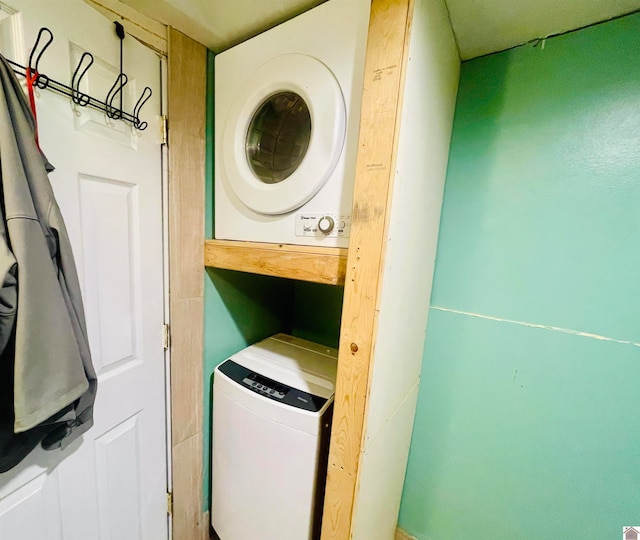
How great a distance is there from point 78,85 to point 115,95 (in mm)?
91

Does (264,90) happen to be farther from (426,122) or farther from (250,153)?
(426,122)

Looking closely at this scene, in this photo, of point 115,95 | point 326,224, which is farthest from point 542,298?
point 115,95

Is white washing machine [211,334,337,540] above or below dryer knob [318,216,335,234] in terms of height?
below

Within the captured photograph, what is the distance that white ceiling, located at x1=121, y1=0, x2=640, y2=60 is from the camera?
72 centimetres

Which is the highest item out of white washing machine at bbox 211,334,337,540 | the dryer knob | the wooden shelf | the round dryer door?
the round dryer door

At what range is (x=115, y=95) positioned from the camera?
78 cm

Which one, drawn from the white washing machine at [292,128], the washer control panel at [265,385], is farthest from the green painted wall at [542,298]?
the washer control panel at [265,385]

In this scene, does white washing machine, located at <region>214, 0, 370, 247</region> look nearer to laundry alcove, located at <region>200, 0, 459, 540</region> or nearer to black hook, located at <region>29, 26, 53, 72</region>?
laundry alcove, located at <region>200, 0, 459, 540</region>

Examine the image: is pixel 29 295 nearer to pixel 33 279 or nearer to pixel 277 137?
pixel 33 279

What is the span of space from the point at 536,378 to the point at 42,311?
1.46m

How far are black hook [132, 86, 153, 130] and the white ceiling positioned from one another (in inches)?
8.8

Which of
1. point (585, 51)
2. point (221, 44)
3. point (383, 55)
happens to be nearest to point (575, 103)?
point (585, 51)

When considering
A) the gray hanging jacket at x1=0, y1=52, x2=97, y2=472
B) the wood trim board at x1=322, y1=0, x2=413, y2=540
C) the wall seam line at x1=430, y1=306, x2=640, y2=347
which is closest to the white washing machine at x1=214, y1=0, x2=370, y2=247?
the wood trim board at x1=322, y1=0, x2=413, y2=540

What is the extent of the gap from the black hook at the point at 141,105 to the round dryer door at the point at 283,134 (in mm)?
254
